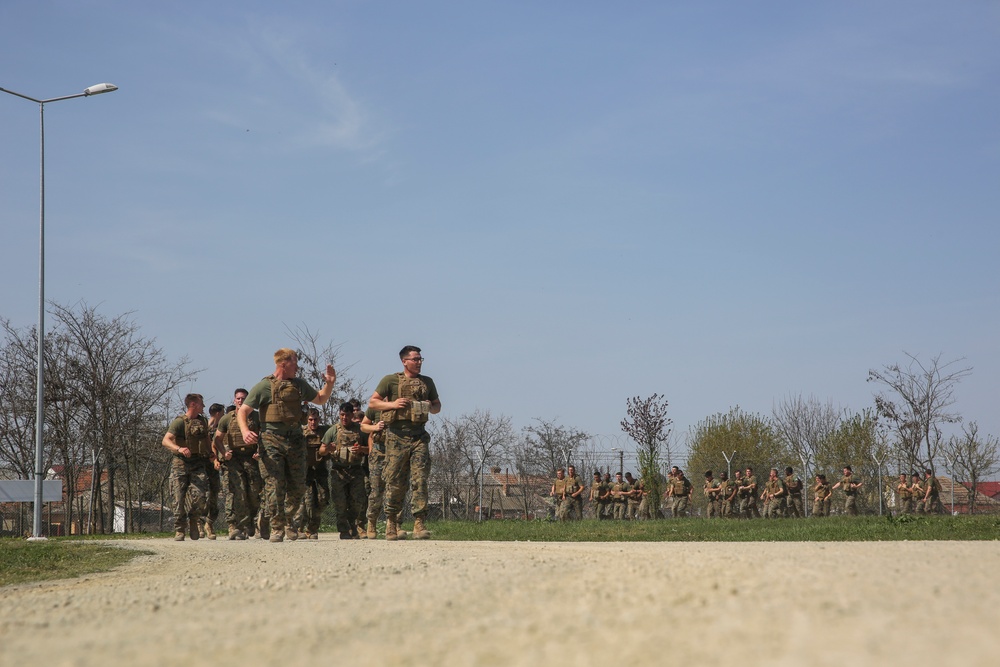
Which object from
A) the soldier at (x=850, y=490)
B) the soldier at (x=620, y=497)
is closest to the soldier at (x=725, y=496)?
the soldier at (x=620, y=497)

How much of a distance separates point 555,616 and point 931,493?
26.2 meters

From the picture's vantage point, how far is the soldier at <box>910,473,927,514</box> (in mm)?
28062

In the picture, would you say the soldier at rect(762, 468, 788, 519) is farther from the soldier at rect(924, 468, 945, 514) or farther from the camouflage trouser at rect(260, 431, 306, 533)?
the camouflage trouser at rect(260, 431, 306, 533)

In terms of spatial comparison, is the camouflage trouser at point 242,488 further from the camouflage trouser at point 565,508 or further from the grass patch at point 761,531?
the camouflage trouser at point 565,508

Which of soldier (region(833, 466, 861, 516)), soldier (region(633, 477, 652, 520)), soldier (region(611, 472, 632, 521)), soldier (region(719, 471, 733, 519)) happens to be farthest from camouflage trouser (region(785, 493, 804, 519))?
soldier (region(611, 472, 632, 521))

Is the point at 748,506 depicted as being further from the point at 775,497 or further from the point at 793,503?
the point at 793,503

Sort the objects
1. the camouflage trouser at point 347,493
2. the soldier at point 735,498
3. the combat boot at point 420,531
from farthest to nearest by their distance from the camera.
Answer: the soldier at point 735,498
the camouflage trouser at point 347,493
the combat boot at point 420,531

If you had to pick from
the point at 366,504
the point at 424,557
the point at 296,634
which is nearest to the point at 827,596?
the point at 296,634

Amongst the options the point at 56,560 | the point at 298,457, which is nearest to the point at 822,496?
the point at 298,457

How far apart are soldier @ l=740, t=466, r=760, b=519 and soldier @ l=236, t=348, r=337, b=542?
20.6 metres

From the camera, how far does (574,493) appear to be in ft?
97.2

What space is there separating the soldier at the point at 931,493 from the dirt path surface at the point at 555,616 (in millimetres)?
22492

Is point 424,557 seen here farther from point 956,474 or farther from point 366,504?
point 956,474

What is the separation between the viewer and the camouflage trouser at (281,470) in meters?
12.4
